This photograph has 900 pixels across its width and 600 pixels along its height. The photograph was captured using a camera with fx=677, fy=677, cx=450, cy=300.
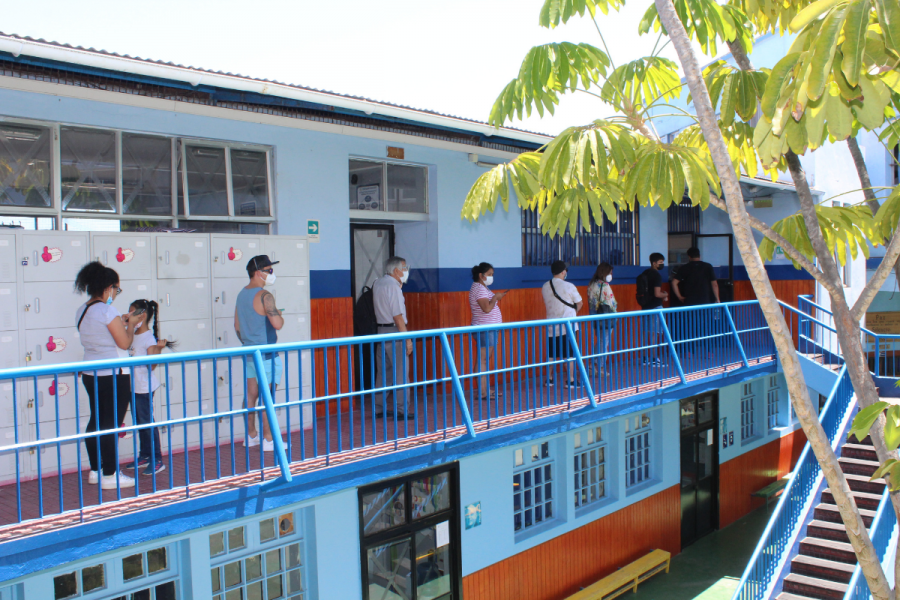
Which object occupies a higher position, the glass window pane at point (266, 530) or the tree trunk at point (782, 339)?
the tree trunk at point (782, 339)

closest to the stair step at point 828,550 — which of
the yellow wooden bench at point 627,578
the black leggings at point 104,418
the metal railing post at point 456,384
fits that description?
the yellow wooden bench at point 627,578

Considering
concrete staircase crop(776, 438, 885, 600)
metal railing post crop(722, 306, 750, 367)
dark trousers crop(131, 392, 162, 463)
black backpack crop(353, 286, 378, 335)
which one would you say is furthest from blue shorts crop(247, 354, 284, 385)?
→ concrete staircase crop(776, 438, 885, 600)

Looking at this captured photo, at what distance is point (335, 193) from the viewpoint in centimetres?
793

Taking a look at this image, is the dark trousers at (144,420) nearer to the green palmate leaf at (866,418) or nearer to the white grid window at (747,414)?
the green palmate leaf at (866,418)

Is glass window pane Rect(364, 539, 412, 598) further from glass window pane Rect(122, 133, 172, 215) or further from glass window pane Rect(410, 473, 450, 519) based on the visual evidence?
glass window pane Rect(122, 133, 172, 215)

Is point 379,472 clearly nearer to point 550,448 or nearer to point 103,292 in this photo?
point 103,292

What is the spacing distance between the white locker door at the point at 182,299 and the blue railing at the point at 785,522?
613 centimetres

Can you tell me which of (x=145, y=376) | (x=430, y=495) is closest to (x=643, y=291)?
(x=430, y=495)

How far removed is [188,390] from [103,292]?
1402 millimetres

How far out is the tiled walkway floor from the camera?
366 inches

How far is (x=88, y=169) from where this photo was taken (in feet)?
20.4

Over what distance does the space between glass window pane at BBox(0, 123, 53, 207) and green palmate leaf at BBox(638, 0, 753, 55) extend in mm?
5105

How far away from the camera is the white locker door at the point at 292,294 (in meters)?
6.90

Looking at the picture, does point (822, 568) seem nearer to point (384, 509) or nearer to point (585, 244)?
point (384, 509)
